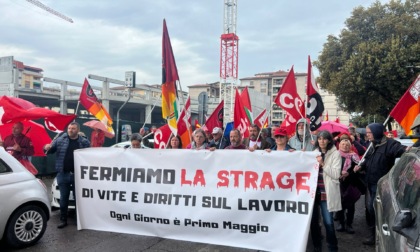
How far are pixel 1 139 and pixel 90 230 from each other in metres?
2.91

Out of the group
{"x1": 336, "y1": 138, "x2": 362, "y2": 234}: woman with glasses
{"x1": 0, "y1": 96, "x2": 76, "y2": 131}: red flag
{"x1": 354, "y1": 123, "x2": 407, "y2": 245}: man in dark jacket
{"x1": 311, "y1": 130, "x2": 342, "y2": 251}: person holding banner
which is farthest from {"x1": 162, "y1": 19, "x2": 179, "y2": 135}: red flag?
{"x1": 354, "y1": 123, "x2": 407, "y2": 245}: man in dark jacket

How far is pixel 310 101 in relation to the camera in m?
5.55

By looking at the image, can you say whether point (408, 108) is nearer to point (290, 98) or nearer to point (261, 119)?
point (290, 98)

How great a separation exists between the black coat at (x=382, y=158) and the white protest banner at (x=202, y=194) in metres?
1.40

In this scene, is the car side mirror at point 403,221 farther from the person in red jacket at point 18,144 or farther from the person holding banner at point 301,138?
the person in red jacket at point 18,144

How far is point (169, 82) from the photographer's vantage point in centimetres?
614

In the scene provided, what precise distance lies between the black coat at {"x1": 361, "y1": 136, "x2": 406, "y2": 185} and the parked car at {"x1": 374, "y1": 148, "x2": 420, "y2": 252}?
41.5 inches

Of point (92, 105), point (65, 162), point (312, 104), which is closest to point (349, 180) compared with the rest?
point (312, 104)

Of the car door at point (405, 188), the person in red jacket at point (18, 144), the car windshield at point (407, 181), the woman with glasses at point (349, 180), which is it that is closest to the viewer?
the car door at point (405, 188)

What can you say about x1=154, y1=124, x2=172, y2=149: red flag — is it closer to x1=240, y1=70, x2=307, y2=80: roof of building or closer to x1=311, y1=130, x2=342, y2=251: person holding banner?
x1=311, y1=130, x2=342, y2=251: person holding banner

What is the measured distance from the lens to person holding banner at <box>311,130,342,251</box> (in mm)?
4172

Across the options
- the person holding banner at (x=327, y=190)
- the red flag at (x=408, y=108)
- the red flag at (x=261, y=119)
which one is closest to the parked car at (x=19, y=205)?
the person holding banner at (x=327, y=190)

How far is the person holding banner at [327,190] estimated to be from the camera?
4172mm

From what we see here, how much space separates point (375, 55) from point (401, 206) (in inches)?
812
